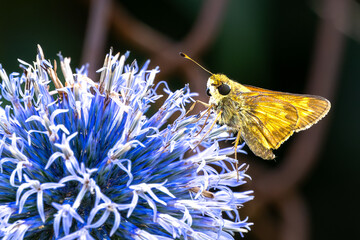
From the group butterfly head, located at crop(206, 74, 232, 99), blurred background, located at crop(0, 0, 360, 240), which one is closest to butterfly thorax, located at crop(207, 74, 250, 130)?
butterfly head, located at crop(206, 74, 232, 99)

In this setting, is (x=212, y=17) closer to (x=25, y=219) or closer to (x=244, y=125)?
(x=244, y=125)

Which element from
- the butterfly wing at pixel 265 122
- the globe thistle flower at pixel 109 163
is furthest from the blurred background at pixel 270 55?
the globe thistle flower at pixel 109 163

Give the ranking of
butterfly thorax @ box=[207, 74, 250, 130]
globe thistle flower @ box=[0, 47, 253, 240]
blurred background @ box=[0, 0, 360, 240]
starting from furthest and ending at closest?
blurred background @ box=[0, 0, 360, 240] → butterfly thorax @ box=[207, 74, 250, 130] → globe thistle flower @ box=[0, 47, 253, 240]

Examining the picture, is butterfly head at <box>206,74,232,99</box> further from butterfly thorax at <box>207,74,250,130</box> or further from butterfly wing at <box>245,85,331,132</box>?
butterfly wing at <box>245,85,331,132</box>

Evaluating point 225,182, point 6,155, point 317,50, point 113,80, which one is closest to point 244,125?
point 225,182

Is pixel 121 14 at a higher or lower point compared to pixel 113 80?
higher

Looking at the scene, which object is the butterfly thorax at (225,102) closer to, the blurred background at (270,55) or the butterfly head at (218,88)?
the butterfly head at (218,88)

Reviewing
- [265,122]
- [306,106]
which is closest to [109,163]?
[265,122]
